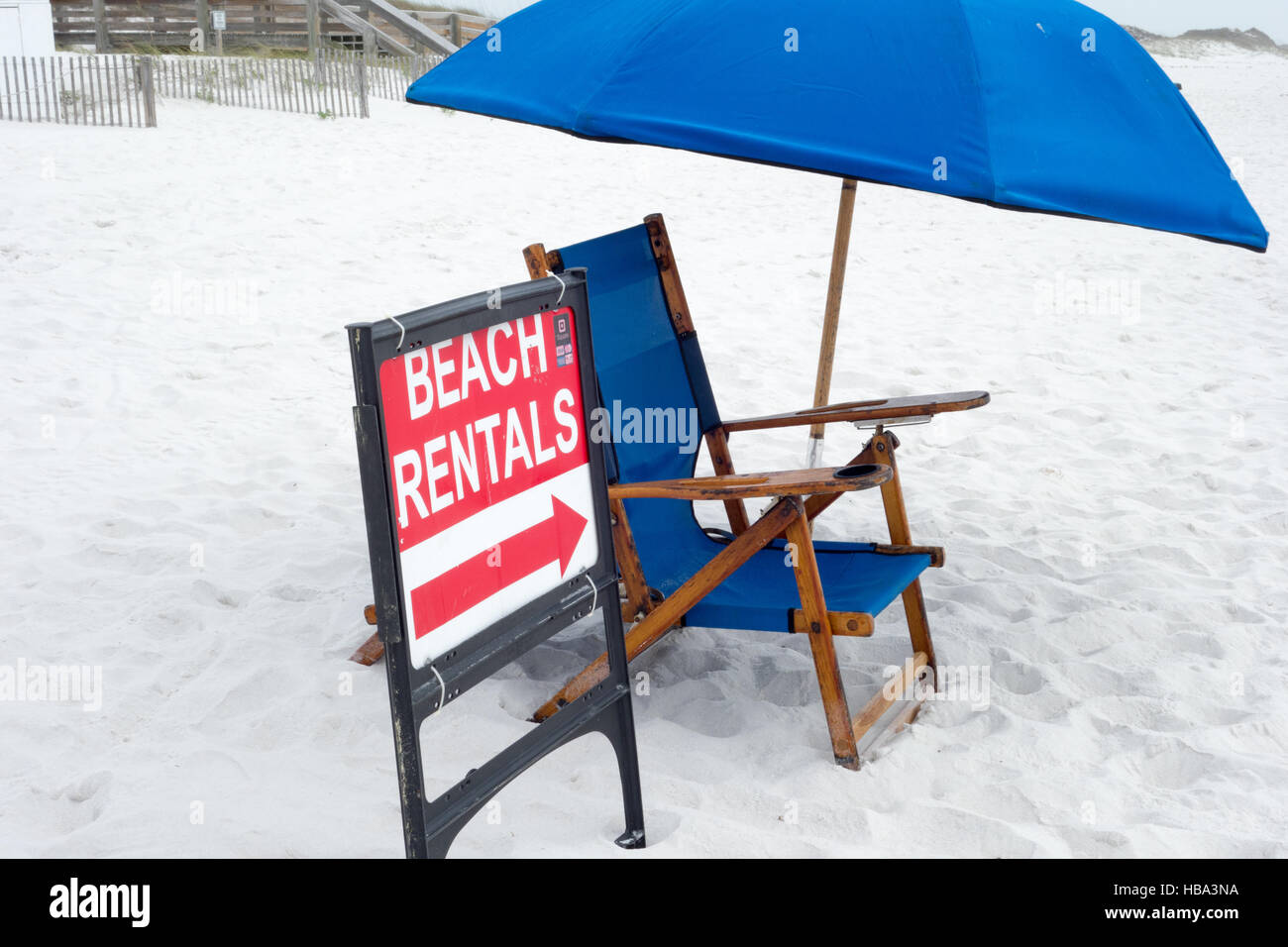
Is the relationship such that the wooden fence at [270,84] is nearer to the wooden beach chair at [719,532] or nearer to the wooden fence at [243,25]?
the wooden fence at [243,25]

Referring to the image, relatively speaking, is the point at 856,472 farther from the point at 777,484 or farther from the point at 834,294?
the point at 834,294

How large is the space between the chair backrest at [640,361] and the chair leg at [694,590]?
1.72ft

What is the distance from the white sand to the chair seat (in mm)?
320

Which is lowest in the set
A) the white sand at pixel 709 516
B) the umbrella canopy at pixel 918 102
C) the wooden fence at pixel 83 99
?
the white sand at pixel 709 516

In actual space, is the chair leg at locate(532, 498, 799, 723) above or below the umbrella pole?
below

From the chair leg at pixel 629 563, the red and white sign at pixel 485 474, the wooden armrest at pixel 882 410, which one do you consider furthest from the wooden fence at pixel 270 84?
the red and white sign at pixel 485 474

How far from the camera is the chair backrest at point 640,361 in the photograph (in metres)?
3.35

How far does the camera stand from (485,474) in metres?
2.11

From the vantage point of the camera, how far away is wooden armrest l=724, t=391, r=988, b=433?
10.1 feet

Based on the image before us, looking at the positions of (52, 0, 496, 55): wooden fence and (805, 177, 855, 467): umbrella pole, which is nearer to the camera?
(805, 177, 855, 467): umbrella pole

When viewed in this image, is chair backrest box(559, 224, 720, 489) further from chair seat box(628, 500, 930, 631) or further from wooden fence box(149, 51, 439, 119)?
wooden fence box(149, 51, 439, 119)

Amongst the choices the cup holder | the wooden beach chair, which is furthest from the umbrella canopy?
the cup holder

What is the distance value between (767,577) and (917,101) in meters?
1.40
